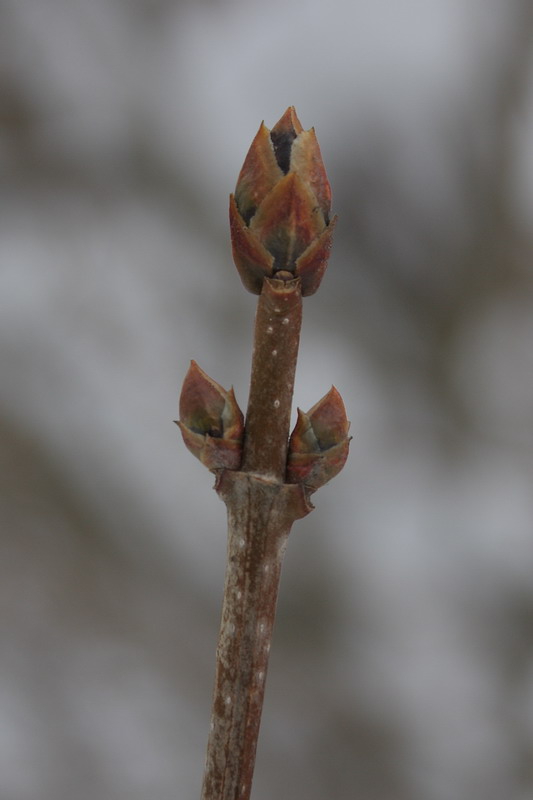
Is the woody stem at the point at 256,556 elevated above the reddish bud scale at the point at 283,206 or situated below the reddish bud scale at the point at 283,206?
below

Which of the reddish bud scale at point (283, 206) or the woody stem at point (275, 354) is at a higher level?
the reddish bud scale at point (283, 206)

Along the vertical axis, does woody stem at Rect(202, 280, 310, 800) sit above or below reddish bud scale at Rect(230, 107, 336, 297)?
below

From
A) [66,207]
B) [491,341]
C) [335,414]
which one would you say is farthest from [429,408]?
[335,414]

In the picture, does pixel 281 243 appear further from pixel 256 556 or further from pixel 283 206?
pixel 256 556

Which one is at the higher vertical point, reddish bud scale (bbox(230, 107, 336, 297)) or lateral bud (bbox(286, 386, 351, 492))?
reddish bud scale (bbox(230, 107, 336, 297))
